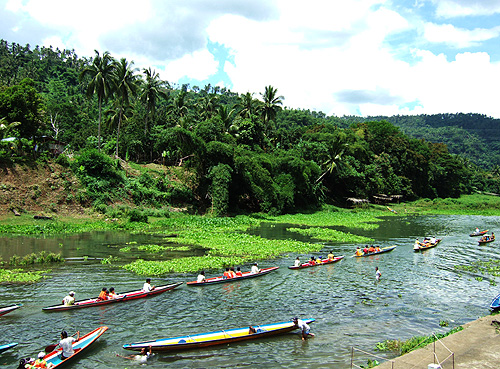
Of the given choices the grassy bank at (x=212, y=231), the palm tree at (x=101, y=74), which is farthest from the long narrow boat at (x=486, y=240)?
the palm tree at (x=101, y=74)

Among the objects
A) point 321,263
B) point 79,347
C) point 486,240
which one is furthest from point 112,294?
point 486,240

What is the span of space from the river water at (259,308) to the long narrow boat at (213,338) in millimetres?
309

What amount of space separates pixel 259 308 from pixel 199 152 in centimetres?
4029

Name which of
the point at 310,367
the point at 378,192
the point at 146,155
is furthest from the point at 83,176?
the point at 378,192

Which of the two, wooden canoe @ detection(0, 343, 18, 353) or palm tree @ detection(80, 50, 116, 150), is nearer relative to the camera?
wooden canoe @ detection(0, 343, 18, 353)

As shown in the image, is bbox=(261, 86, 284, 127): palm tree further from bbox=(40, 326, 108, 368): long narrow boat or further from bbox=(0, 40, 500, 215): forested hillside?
bbox=(40, 326, 108, 368): long narrow boat

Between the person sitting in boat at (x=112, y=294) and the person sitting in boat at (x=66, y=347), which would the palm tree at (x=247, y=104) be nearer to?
the person sitting in boat at (x=112, y=294)

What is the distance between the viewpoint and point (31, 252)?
29.9 m

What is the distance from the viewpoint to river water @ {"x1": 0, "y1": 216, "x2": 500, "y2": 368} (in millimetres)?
15945

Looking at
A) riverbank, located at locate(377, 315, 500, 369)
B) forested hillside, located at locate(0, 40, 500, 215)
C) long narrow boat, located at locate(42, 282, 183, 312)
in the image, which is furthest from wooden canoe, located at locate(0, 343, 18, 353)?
forested hillside, located at locate(0, 40, 500, 215)

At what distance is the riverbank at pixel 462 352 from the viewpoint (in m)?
13.4

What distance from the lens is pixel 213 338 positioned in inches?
650

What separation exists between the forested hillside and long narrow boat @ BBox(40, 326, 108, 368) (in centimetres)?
3465

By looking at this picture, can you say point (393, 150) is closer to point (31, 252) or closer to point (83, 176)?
point (83, 176)
